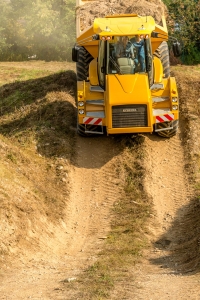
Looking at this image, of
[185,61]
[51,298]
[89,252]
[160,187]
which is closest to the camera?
[51,298]

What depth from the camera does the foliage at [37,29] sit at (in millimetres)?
32906

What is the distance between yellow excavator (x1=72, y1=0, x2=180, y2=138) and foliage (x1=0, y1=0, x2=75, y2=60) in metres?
14.8

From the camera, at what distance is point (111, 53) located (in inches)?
666

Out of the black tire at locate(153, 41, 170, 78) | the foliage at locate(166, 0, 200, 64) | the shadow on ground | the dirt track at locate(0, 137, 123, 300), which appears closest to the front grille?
the dirt track at locate(0, 137, 123, 300)

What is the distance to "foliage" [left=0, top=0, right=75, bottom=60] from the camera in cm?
3291

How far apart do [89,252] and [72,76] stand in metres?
9.45

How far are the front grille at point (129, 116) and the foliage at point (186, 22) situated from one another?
12.9m

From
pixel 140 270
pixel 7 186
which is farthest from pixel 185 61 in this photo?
pixel 140 270

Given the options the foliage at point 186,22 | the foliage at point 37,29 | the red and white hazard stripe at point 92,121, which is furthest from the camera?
the foliage at point 37,29

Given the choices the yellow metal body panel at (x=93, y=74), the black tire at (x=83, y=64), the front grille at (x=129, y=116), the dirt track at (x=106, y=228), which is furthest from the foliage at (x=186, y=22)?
the front grille at (x=129, y=116)

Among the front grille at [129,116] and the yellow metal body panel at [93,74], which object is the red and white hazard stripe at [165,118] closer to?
the front grille at [129,116]

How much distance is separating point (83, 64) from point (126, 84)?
3.18 meters

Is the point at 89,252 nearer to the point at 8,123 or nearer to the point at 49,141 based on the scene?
the point at 49,141

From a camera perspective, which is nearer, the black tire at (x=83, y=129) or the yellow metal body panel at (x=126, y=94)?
the yellow metal body panel at (x=126, y=94)
